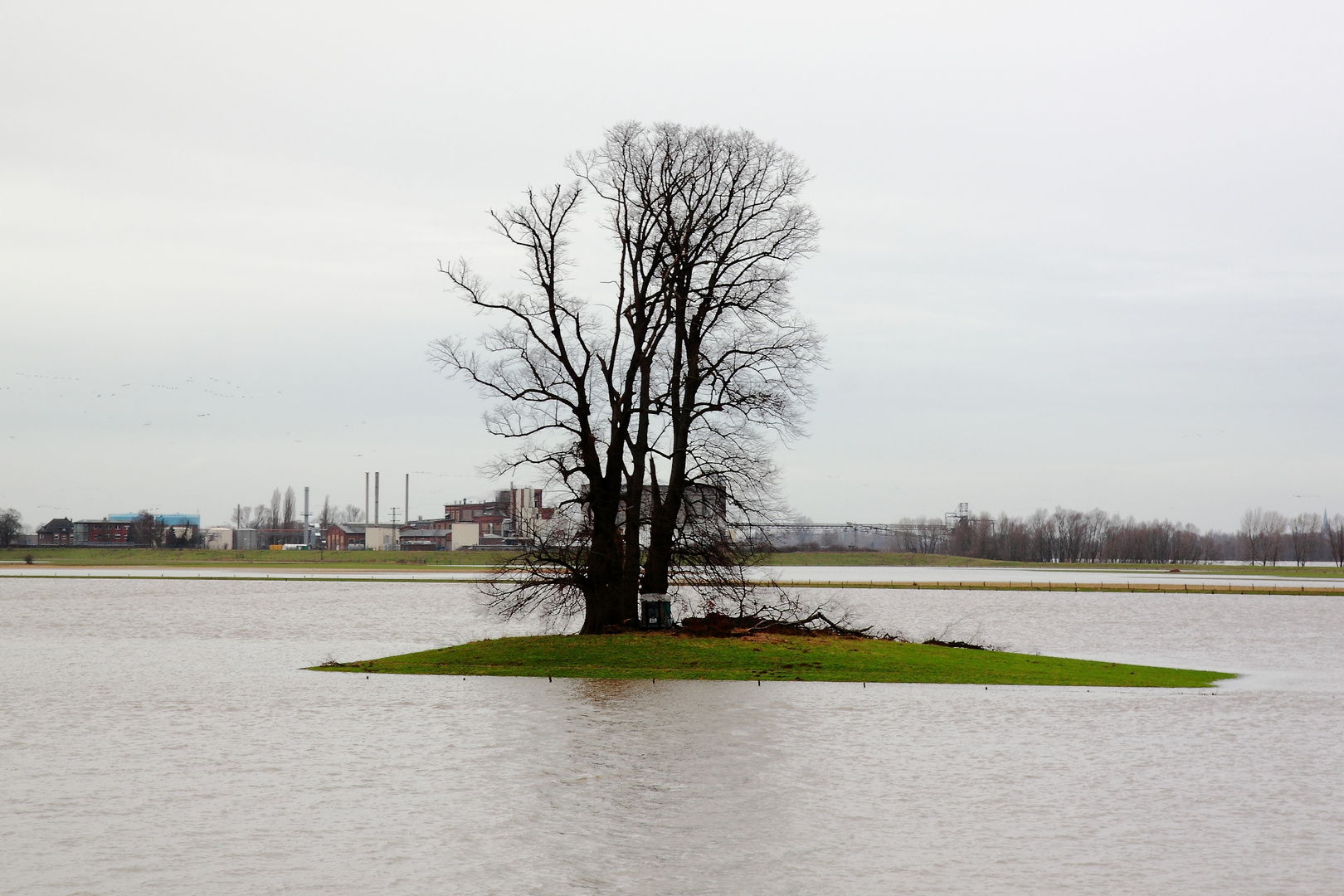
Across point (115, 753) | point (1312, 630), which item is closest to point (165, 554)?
point (1312, 630)

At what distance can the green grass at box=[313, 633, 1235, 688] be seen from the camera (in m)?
30.2

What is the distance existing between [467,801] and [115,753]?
6.97m

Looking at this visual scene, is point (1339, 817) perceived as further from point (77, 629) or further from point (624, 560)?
point (77, 629)

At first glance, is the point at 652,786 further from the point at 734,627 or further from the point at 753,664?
the point at 734,627

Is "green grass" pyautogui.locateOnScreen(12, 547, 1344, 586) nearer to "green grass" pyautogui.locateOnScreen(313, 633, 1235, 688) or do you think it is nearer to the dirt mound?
the dirt mound

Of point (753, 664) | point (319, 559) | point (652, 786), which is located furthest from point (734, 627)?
point (319, 559)

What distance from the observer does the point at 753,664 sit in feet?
103

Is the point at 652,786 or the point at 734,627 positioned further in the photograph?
the point at 734,627

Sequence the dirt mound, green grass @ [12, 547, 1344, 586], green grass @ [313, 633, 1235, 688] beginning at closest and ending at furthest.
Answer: green grass @ [313, 633, 1235, 688] → the dirt mound → green grass @ [12, 547, 1344, 586]

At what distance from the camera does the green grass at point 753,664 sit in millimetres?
30172

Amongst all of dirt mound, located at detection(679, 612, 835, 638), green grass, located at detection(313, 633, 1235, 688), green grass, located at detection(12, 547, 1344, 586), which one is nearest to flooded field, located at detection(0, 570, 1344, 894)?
green grass, located at detection(313, 633, 1235, 688)

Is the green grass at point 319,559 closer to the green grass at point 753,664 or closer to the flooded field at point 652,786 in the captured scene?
the green grass at point 753,664

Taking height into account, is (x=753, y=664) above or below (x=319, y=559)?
above

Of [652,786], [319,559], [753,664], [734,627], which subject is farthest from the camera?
[319,559]
